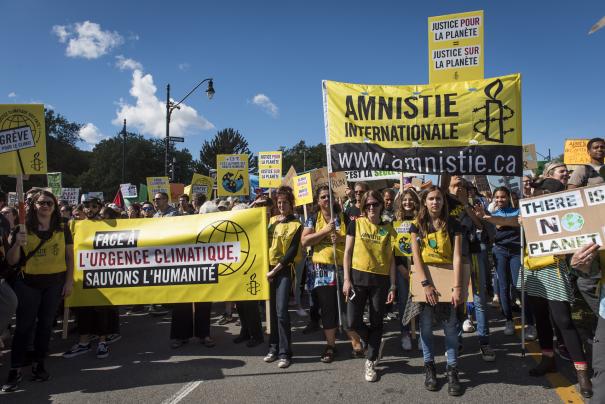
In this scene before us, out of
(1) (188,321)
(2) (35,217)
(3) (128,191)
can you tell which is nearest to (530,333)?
(1) (188,321)

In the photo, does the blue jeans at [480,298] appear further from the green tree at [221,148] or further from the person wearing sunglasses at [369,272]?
the green tree at [221,148]

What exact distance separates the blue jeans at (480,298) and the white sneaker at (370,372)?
139 centimetres

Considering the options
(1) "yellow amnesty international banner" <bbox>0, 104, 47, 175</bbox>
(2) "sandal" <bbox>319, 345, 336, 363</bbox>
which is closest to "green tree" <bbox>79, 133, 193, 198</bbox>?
(1) "yellow amnesty international banner" <bbox>0, 104, 47, 175</bbox>

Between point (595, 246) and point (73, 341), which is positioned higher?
point (595, 246)

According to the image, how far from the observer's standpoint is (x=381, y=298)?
170 inches

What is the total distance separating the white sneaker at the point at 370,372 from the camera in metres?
4.10

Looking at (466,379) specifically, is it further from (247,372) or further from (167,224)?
(167,224)

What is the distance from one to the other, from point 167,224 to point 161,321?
229 cm

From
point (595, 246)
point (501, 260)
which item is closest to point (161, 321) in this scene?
point (501, 260)

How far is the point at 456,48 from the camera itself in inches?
247

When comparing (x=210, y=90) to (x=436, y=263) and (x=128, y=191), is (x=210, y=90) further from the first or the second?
(x=436, y=263)

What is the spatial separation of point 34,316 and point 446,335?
4376 millimetres

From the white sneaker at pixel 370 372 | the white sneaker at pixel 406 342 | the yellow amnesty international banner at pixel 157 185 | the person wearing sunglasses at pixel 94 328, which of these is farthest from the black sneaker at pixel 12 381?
the yellow amnesty international banner at pixel 157 185

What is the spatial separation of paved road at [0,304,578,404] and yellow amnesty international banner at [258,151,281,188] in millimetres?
7548
